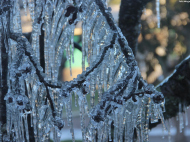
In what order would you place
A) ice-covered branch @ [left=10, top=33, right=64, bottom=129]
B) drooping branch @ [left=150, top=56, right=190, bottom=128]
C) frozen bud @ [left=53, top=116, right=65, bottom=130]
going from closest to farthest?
ice-covered branch @ [left=10, top=33, right=64, bottom=129] → frozen bud @ [left=53, top=116, right=65, bottom=130] → drooping branch @ [left=150, top=56, right=190, bottom=128]

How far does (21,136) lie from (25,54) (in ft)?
1.97

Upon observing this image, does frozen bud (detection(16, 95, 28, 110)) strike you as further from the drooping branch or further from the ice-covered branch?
the drooping branch

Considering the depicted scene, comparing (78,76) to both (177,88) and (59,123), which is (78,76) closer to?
(59,123)

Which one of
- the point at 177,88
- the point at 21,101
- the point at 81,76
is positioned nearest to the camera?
the point at 21,101

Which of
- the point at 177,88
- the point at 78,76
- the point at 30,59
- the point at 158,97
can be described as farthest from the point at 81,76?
the point at 177,88

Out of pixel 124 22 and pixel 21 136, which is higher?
pixel 124 22

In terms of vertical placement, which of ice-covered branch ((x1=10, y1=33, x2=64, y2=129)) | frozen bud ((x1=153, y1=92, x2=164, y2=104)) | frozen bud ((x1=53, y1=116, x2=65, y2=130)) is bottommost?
frozen bud ((x1=53, y1=116, x2=65, y2=130))

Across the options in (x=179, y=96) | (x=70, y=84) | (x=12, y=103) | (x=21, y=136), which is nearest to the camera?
(x=12, y=103)

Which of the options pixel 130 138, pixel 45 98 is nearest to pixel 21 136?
pixel 45 98

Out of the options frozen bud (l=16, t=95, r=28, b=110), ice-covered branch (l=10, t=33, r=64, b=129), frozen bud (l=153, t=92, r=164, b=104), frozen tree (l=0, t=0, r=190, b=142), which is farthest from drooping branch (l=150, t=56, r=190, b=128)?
frozen bud (l=16, t=95, r=28, b=110)

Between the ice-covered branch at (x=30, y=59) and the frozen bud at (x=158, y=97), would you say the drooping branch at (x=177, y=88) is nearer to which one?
the frozen bud at (x=158, y=97)

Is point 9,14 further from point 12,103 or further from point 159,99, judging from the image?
point 159,99

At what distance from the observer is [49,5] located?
193 cm

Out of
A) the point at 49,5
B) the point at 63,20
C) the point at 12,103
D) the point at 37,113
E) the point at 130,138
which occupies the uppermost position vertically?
the point at 49,5
